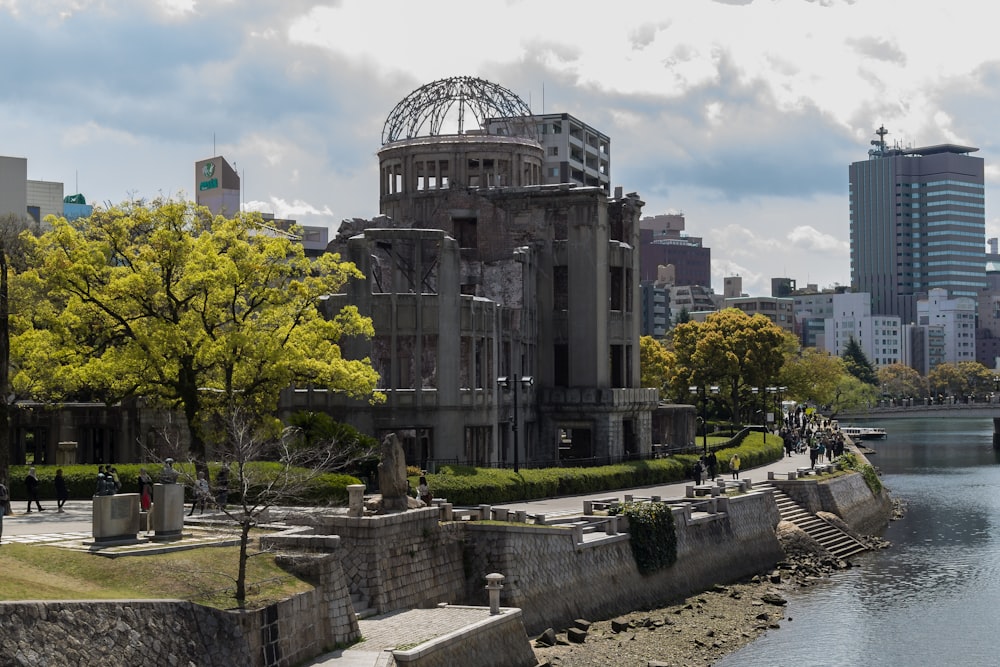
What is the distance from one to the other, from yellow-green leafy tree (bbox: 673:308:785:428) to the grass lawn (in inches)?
3097

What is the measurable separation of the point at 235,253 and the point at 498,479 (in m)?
14.1

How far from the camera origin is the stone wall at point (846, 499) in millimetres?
66688

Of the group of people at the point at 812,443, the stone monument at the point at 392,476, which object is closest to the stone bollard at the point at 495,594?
the stone monument at the point at 392,476

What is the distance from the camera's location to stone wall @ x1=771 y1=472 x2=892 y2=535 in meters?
66.7

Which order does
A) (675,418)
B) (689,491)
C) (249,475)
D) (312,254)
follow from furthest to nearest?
(312,254) → (675,418) → (689,491) → (249,475)

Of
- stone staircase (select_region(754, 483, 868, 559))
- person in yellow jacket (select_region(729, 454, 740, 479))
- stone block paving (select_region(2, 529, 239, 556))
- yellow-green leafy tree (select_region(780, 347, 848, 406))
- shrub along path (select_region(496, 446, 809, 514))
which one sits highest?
yellow-green leafy tree (select_region(780, 347, 848, 406))

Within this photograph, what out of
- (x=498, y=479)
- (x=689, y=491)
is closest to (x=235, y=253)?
(x=498, y=479)

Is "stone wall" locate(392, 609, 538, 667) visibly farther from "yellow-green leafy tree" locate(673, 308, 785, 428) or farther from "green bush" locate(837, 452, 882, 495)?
"yellow-green leafy tree" locate(673, 308, 785, 428)

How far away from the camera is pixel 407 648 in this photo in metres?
32.5

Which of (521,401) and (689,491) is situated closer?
(689,491)

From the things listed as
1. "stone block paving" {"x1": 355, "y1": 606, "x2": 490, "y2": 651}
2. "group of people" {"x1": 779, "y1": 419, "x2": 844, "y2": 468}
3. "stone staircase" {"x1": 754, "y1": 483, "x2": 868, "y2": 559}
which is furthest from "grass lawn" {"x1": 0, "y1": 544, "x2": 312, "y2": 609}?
"group of people" {"x1": 779, "y1": 419, "x2": 844, "y2": 468}

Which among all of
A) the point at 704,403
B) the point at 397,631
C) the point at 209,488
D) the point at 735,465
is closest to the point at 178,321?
the point at 209,488

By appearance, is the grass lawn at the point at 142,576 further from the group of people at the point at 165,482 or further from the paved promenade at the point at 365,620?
the group of people at the point at 165,482

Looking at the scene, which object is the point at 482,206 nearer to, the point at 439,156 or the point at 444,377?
the point at 439,156
